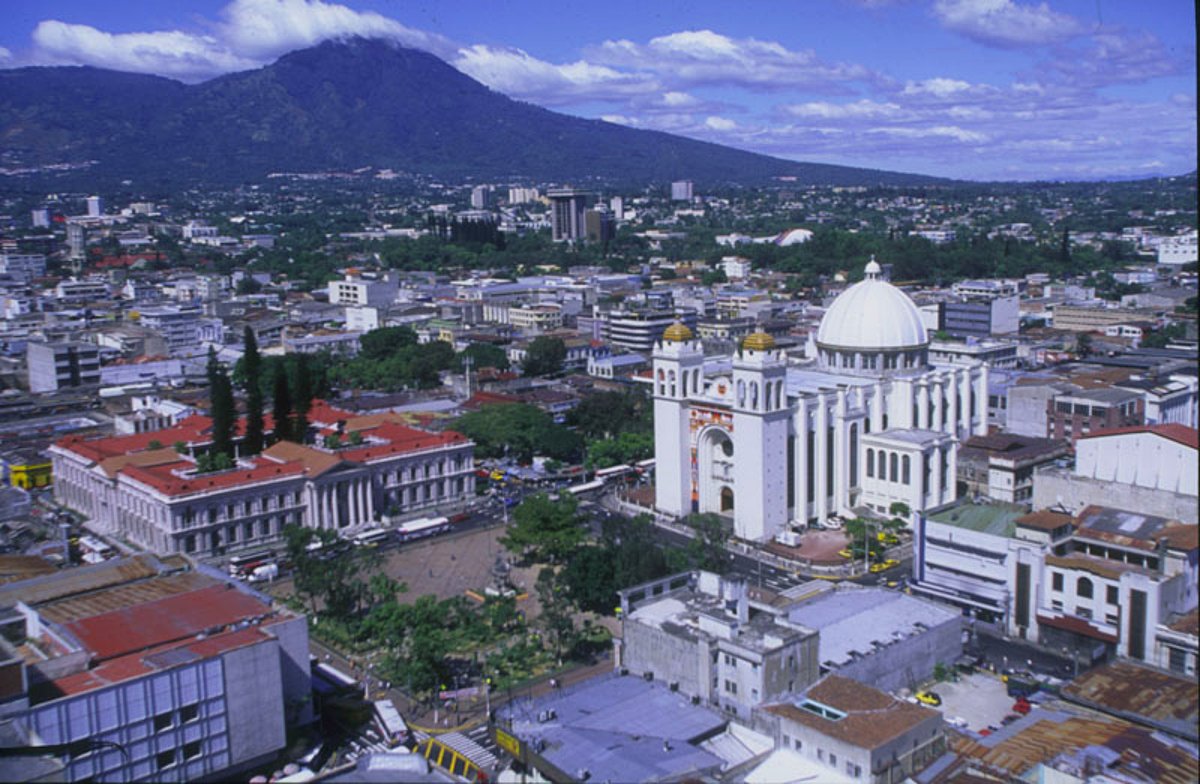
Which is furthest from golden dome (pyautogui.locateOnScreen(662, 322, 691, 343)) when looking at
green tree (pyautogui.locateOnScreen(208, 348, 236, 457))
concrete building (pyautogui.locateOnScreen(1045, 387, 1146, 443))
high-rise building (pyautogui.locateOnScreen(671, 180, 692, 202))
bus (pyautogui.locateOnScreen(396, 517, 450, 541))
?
high-rise building (pyautogui.locateOnScreen(671, 180, 692, 202))

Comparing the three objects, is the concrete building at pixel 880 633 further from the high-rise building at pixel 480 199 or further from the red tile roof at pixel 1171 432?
the high-rise building at pixel 480 199

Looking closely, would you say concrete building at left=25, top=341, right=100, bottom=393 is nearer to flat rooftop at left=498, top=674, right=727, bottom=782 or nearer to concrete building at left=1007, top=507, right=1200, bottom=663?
flat rooftop at left=498, top=674, right=727, bottom=782

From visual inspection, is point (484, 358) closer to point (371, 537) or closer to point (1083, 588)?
point (371, 537)

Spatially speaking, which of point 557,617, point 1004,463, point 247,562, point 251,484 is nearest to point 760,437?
point 1004,463

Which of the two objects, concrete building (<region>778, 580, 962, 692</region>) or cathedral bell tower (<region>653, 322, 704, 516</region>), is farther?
cathedral bell tower (<region>653, 322, 704, 516</region>)

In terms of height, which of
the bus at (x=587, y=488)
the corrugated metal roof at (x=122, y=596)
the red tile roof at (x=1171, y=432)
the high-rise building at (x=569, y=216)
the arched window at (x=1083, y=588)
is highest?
the high-rise building at (x=569, y=216)

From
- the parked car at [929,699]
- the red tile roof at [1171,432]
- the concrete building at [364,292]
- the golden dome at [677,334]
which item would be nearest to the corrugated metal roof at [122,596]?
the parked car at [929,699]
